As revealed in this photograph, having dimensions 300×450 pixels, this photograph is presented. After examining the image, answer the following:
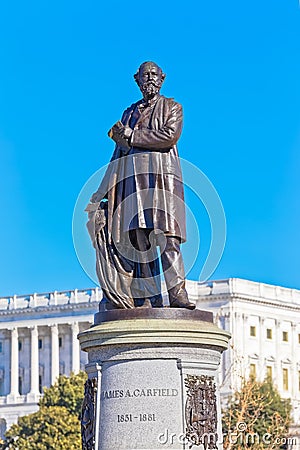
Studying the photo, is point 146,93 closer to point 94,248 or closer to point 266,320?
point 94,248

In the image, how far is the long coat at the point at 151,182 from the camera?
19781 mm

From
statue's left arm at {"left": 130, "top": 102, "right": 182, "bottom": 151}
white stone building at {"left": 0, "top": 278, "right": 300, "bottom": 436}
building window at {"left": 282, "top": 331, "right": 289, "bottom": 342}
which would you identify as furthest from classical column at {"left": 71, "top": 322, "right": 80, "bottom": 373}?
statue's left arm at {"left": 130, "top": 102, "right": 182, "bottom": 151}

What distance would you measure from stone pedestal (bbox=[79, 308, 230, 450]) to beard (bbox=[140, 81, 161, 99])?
9.41ft

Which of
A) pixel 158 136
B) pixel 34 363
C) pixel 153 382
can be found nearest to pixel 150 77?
pixel 158 136

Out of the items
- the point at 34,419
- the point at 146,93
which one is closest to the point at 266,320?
the point at 34,419

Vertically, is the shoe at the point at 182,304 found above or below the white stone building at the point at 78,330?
below

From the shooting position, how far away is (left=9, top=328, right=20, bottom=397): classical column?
507 ft

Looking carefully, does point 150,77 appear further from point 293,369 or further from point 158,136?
point 293,369

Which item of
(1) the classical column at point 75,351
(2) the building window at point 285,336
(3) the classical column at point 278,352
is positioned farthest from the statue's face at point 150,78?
(2) the building window at point 285,336

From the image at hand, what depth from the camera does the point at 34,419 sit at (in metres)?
98.4

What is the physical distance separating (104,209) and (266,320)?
5179 inches

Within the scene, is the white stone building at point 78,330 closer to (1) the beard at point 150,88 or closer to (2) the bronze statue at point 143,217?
(1) the beard at point 150,88

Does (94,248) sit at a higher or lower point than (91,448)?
higher

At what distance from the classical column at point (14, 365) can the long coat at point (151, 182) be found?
441 ft
